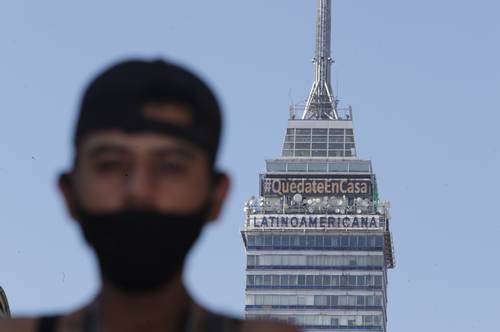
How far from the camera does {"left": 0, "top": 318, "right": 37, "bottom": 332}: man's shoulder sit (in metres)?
4.43

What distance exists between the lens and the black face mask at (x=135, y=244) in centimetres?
430

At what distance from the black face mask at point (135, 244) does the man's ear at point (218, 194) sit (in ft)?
0.50

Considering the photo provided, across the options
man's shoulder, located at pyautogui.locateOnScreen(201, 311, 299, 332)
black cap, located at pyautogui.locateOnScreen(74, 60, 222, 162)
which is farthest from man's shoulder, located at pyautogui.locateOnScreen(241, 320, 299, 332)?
black cap, located at pyautogui.locateOnScreen(74, 60, 222, 162)

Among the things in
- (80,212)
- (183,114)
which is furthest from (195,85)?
(80,212)

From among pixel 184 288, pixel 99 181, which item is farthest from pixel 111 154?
pixel 184 288

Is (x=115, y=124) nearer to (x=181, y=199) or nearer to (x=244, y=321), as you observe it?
(x=181, y=199)

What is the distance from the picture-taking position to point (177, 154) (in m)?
4.40

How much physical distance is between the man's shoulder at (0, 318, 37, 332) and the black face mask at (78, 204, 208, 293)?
249mm

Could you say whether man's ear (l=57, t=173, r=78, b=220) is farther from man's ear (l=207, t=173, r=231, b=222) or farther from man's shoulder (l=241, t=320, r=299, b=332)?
man's shoulder (l=241, t=320, r=299, b=332)

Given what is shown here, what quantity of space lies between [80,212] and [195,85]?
1.33 feet

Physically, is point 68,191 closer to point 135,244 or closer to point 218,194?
point 135,244

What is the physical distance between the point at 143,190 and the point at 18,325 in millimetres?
484

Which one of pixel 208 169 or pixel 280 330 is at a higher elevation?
pixel 208 169

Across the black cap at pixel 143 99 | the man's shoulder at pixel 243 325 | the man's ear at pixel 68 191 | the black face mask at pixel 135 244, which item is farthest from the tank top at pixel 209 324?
the black cap at pixel 143 99
